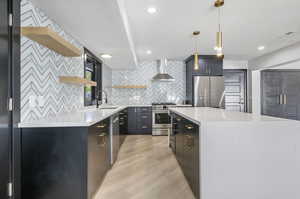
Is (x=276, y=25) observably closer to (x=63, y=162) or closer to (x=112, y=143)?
(x=112, y=143)

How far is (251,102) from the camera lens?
584 cm

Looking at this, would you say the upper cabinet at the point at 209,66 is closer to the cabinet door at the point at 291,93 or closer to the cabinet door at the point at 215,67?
the cabinet door at the point at 215,67

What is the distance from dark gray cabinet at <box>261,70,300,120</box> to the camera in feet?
17.8

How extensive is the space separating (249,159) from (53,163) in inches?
73.6

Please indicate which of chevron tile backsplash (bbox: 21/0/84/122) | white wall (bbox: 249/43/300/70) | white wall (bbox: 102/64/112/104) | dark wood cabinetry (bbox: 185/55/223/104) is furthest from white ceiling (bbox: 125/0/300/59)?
white wall (bbox: 102/64/112/104)

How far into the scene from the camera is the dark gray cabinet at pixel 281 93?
544cm

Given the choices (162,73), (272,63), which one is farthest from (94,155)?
(272,63)

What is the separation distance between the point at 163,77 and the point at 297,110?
4594 mm

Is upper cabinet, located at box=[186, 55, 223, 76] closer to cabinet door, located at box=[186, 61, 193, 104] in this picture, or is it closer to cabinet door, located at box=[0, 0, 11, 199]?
cabinet door, located at box=[186, 61, 193, 104]

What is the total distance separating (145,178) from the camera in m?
2.31

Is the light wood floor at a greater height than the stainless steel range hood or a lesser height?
lesser

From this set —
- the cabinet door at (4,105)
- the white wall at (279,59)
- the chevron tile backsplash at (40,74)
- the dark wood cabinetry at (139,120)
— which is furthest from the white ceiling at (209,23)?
the dark wood cabinetry at (139,120)

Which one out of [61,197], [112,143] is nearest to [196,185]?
[61,197]

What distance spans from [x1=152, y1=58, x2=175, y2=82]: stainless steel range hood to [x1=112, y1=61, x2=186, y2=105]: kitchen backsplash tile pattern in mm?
225
